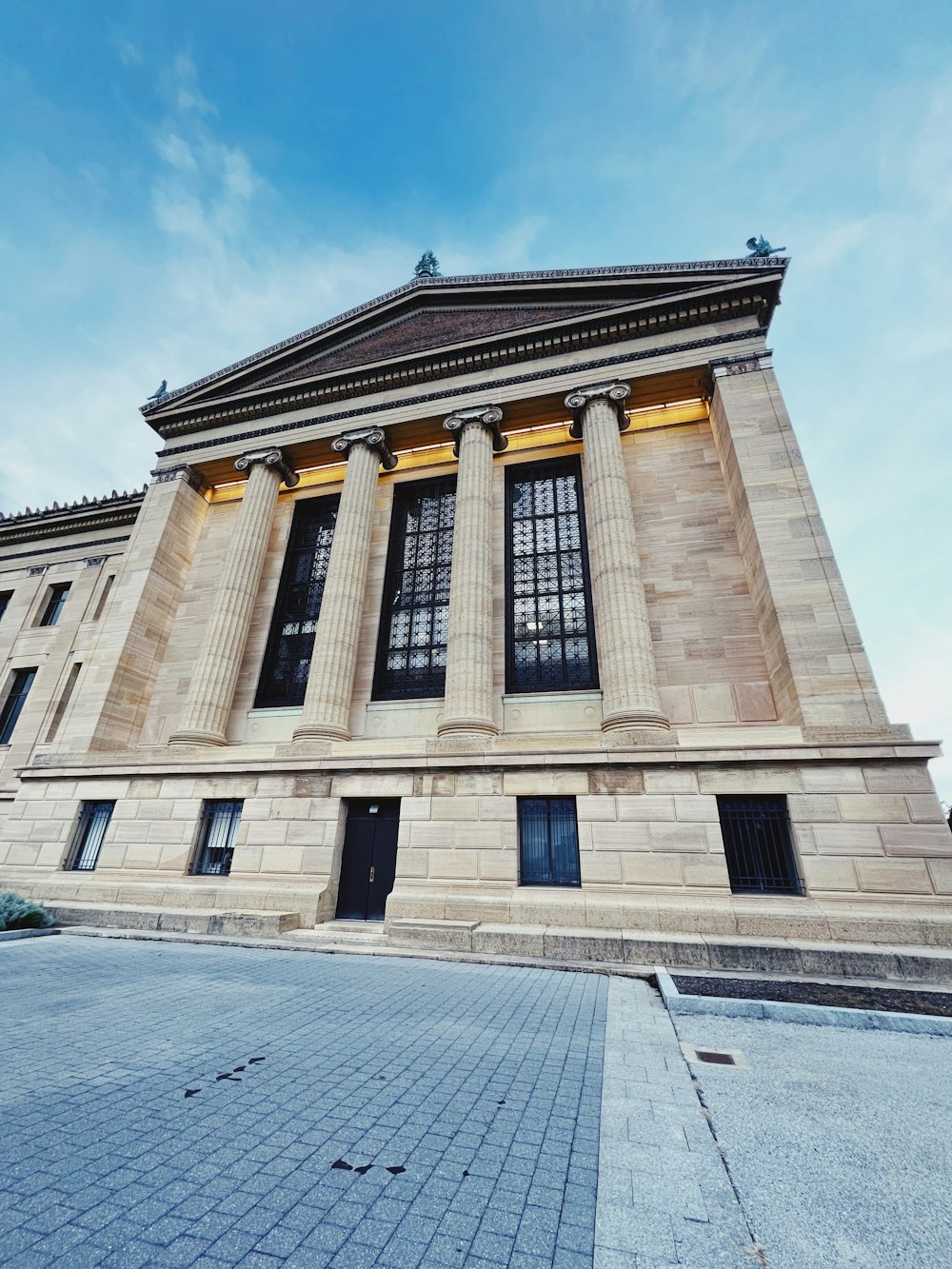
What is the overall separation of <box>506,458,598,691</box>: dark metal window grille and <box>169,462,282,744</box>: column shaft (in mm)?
9149

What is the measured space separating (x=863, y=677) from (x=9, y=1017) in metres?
16.1

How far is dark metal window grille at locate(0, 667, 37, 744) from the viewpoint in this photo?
2684 centimetres

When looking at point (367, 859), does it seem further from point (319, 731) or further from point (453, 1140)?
point (453, 1140)

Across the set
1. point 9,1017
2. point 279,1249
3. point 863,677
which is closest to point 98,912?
point 9,1017

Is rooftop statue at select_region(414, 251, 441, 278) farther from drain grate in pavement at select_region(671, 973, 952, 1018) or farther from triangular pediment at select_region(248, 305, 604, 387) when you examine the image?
drain grate in pavement at select_region(671, 973, 952, 1018)

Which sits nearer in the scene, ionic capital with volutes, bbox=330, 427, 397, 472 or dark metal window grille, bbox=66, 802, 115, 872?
dark metal window grille, bbox=66, 802, 115, 872

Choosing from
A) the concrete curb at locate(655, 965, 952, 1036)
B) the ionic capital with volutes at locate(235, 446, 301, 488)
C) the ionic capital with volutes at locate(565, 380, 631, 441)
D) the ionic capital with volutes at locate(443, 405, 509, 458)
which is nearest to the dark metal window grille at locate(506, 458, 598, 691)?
the ionic capital with volutes at locate(443, 405, 509, 458)

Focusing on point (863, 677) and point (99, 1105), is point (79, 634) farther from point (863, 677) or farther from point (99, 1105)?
point (863, 677)

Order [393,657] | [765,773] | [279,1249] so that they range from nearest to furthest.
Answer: [279,1249], [765,773], [393,657]

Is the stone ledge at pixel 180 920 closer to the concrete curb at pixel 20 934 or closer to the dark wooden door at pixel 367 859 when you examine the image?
the concrete curb at pixel 20 934

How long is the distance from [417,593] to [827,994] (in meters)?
15.1

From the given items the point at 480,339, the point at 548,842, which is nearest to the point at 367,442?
the point at 480,339

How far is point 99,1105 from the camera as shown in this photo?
401cm

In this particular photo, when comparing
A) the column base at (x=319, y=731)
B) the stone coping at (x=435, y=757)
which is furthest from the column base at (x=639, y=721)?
the column base at (x=319, y=731)
